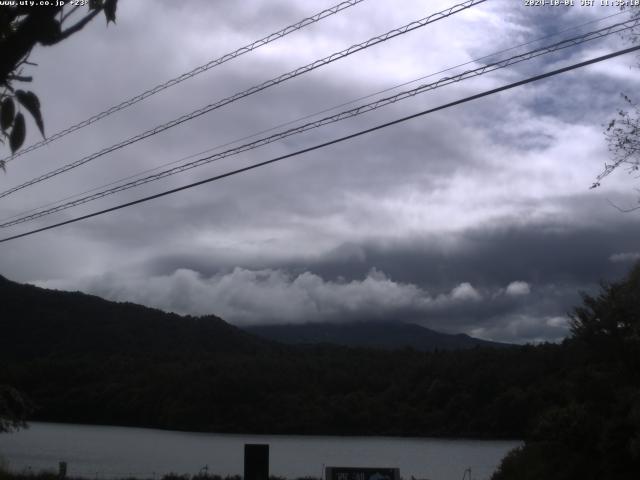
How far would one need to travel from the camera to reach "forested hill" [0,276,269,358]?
194 feet

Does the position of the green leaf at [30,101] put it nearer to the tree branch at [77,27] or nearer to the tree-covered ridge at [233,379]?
the tree branch at [77,27]

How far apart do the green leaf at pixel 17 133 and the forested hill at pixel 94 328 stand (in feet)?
181

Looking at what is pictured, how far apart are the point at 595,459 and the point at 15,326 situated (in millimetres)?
49078

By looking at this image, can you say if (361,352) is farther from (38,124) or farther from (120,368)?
(38,124)

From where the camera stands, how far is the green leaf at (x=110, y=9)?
145 inches

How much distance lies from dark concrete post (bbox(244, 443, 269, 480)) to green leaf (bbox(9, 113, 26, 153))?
1394cm

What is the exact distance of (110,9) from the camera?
3689 mm

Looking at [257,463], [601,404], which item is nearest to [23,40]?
[257,463]

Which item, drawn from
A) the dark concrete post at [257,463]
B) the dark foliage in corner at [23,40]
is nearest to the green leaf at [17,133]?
the dark foliage in corner at [23,40]

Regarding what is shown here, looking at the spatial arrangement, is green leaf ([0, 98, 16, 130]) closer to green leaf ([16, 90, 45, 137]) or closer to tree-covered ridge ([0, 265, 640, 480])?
green leaf ([16, 90, 45, 137])

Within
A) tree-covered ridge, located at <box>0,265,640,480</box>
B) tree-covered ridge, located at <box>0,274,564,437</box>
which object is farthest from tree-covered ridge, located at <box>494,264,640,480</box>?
tree-covered ridge, located at <box>0,274,564,437</box>

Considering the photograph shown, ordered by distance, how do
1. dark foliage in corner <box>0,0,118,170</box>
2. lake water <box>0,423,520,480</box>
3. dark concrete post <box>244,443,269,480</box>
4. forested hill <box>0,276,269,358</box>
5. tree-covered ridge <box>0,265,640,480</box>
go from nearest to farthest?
1. dark foliage in corner <box>0,0,118,170</box>
2. dark concrete post <box>244,443,269,480</box>
3. lake water <box>0,423,520,480</box>
4. tree-covered ridge <box>0,265,640,480</box>
5. forested hill <box>0,276,269,358</box>

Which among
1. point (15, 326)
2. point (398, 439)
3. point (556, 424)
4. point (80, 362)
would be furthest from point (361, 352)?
point (556, 424)

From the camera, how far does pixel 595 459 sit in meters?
21.5
